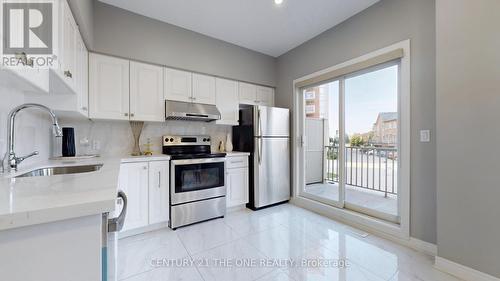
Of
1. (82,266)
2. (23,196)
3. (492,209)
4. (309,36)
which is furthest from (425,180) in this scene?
(23,196)

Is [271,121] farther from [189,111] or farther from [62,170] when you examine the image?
[62,170]

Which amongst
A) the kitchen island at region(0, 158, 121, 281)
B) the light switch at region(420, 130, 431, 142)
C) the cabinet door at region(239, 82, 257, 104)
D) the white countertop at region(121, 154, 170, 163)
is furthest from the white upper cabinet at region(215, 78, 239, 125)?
the kitchen island at region(0, 158, 121, 281)

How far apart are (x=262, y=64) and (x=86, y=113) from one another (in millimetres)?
2753

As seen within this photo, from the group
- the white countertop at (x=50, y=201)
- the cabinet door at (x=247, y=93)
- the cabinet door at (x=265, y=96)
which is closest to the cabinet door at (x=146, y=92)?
the cabinet door at (x=247, y=93)

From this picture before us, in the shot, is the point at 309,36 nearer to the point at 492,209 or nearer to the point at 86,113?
the point at 492,209

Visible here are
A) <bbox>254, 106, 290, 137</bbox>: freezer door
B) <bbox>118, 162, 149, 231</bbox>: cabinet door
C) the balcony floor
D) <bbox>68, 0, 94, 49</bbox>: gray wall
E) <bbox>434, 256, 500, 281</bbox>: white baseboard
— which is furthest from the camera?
<bbox>254, 106, 290, 137</bbox>: freezer door

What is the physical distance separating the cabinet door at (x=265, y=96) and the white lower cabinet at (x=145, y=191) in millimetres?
1998

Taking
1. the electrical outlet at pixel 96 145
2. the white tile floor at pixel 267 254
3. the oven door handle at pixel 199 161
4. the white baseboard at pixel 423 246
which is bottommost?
the white tile floor at pixel 267 254

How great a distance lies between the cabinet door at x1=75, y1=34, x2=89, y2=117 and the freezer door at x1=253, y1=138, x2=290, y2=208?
7.17ft

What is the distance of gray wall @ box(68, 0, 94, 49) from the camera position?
166 centimetres

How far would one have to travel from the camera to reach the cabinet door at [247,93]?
3.48 metres

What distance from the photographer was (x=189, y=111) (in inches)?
111

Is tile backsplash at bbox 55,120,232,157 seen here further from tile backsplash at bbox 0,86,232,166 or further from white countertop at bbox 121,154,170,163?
white countertop at bbox 121,154,170,163

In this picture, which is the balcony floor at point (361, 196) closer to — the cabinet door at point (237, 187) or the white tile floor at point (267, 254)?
the white tile floor at point (267, 254)
